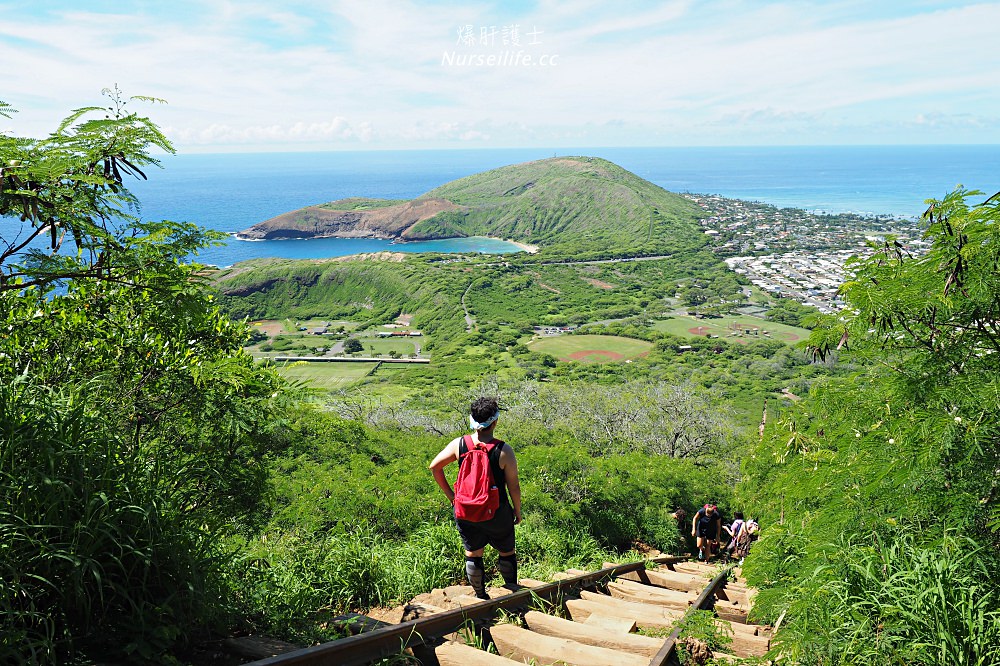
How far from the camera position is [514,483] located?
3809mm

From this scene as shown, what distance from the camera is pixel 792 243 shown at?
136 metres

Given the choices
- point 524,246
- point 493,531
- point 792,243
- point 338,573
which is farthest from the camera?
point 524,246

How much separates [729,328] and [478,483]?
8940cm

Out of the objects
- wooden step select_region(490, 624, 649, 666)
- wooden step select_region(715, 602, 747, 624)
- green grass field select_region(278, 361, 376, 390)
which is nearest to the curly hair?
wooden step select_region(490, 624, 649, 666)

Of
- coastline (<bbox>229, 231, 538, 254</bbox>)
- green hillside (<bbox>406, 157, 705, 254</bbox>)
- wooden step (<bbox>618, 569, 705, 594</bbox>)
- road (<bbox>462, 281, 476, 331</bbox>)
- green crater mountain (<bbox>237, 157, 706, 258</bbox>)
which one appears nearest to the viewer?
wooden step (<bbox>618, 569, 705, 594</bbox>)

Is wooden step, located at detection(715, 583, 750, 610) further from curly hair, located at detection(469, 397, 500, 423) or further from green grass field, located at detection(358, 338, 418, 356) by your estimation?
green grass field, located at detection(358, 338, 418, 356)

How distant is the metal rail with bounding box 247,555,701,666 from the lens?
255 cm

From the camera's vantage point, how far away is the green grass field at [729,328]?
80.7 m

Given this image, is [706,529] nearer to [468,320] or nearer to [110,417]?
[110,417]

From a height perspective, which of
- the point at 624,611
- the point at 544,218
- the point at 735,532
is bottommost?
the point at 735,532

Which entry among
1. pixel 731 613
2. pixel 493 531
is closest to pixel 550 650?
pixel 493 531

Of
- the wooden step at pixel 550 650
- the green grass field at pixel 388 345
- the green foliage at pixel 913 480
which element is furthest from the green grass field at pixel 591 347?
the wooden step at pixel 550 650

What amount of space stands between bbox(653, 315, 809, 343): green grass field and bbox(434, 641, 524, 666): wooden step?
273ft

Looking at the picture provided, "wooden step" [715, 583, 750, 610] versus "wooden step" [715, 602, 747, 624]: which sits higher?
"wooden step" [715, 602, 747, 624]
